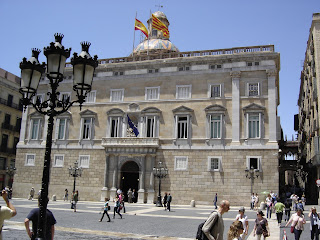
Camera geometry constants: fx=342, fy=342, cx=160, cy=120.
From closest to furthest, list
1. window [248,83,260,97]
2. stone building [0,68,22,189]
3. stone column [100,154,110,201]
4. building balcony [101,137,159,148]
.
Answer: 1. window [248,83,260,97]
2. building balcony [101,137,159,148]
3. stone column [100,154,110,201]
4. stone building [0,68,22,189]

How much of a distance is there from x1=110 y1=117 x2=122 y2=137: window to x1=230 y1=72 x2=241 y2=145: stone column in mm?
12082

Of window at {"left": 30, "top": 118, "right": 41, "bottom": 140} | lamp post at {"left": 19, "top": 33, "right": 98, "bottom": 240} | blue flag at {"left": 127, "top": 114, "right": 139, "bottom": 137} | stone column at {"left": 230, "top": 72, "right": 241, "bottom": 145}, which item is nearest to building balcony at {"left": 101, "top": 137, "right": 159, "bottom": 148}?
blue flag at {"left": 127, "top": 114, "right": 139, "bottom": 137}

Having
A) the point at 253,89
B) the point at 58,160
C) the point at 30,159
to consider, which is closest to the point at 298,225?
the point at 253,89

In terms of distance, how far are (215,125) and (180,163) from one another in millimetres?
5204

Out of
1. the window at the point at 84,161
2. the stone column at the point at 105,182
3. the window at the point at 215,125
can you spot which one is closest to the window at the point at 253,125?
the window at the point at 215,125

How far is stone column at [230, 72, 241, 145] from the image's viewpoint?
33.3m

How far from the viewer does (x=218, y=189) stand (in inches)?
1297

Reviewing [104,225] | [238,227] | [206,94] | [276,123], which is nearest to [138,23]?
[206,94]

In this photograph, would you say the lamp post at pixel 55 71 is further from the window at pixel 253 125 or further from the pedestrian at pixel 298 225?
the window at pixel 253 125

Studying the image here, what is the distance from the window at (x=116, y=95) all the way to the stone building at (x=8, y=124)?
19.9 meters

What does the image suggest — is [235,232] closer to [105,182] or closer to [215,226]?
[215,226]

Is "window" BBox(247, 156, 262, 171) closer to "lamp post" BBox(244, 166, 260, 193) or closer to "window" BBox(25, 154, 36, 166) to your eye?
"lamp post" BBox(244, 166, 260, 193)

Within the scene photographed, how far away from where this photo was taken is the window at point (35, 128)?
40.2 m

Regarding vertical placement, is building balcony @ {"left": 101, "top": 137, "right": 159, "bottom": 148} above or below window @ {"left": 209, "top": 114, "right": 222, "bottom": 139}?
below
